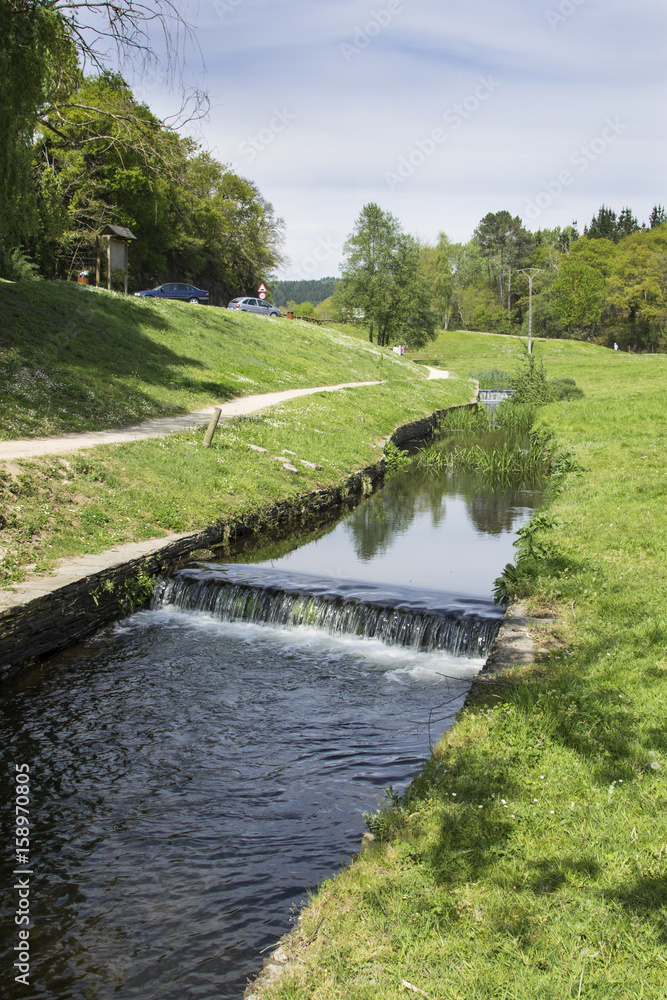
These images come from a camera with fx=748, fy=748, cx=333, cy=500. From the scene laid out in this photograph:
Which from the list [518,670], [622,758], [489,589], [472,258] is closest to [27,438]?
[489,589]

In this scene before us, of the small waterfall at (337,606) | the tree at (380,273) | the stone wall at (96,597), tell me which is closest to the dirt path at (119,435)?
the stone wall at (96,597)

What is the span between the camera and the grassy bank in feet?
11.3

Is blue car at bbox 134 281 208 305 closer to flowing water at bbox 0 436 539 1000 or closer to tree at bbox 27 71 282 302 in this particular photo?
tree at bbox 27 71 282 302

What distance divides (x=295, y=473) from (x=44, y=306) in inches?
457

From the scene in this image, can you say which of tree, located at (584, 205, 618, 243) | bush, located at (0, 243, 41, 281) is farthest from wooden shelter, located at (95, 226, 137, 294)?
tree, located at (584, 205, 618, 243)

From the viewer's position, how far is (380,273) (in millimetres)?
61844

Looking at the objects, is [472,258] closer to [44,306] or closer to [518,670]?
[44,306]

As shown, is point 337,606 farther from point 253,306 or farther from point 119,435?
point 253,306

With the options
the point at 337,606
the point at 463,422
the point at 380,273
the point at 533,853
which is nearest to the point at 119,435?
the point at 337,606

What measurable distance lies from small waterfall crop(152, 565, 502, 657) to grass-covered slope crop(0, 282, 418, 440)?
585cm

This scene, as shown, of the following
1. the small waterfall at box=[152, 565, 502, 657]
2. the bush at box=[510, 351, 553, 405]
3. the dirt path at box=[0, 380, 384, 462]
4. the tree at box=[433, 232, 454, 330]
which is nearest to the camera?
the small waterfall at box=[152, 565, 502, 657]

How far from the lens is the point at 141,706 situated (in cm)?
779

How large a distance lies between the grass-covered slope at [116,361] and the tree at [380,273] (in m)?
24.9

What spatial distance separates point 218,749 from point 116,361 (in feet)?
57.8
